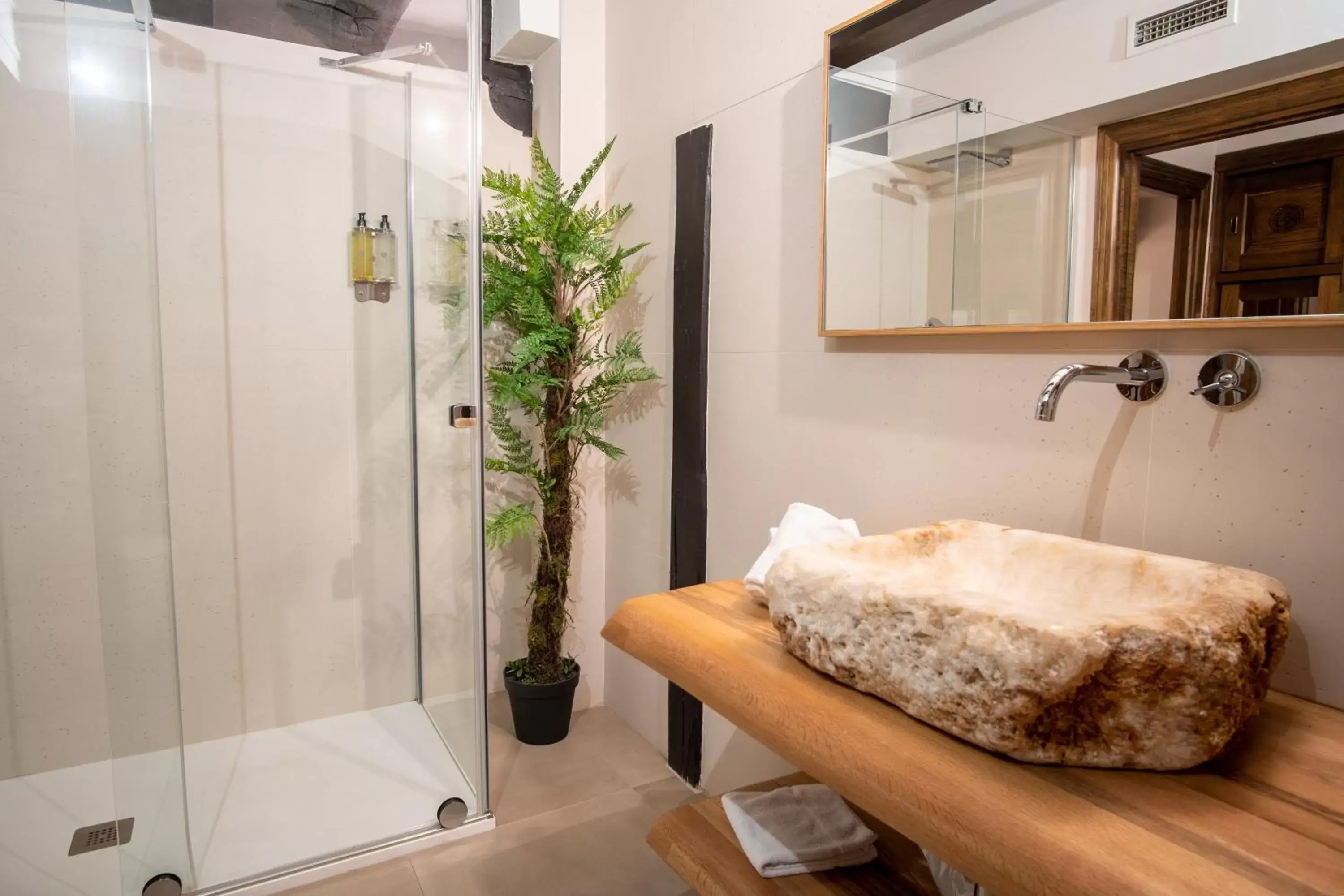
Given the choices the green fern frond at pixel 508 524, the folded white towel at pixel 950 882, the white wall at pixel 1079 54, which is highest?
the white wall at pixel 1079 54

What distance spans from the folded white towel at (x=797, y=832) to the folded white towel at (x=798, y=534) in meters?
0.36

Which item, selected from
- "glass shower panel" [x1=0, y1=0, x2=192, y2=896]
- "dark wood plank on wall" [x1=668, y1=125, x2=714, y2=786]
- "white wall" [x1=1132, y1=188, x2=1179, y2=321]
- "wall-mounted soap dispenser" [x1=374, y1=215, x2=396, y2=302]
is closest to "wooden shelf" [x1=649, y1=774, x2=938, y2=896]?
"dark wood plank on wall" [x1=668, y1=125, x2=714, y2=786]

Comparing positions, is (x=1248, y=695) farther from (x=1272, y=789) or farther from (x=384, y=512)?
(x=384, y=512)

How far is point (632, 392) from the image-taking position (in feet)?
8.04

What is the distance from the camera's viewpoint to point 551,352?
7.33 ft

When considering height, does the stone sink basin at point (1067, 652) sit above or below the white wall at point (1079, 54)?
below

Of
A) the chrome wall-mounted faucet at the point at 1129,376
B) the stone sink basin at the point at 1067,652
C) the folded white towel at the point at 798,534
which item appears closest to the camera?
the stone sink basin at the point at 1067,652

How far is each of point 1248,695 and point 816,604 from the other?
1.41 feet

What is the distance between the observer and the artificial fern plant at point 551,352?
2.20m

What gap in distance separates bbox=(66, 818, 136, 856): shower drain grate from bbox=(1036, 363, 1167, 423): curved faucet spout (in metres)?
1.88

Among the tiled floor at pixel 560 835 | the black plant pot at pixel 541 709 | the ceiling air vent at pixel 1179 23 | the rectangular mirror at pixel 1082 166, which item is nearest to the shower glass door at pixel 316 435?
the tiled floor at pixel 560 835

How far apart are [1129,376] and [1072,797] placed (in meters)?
0.63

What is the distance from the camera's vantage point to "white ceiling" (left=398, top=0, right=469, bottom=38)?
188cm

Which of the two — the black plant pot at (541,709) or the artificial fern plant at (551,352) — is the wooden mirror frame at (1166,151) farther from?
the black plant pot at (541,709)
